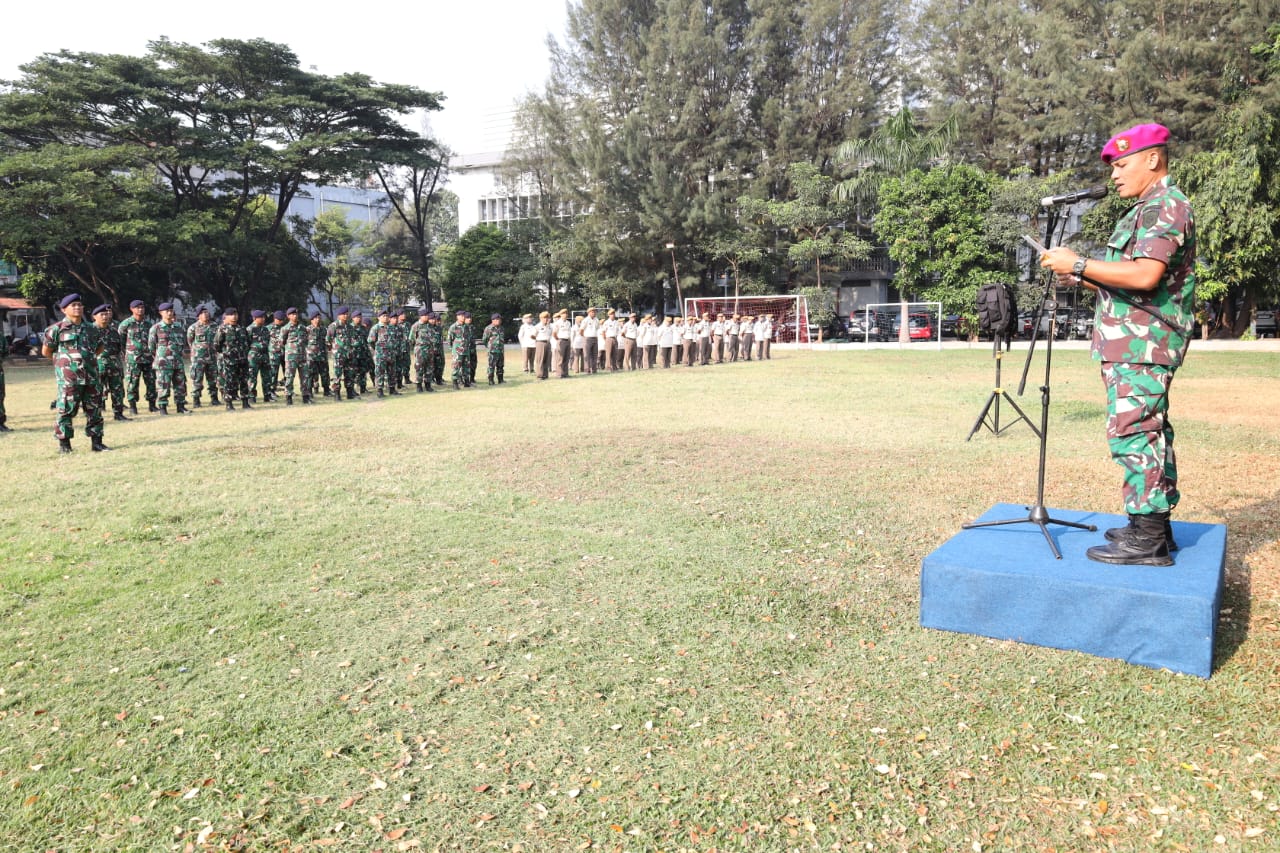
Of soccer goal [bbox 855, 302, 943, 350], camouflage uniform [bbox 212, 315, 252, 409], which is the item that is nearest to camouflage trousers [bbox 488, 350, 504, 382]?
camouflage uniform [bbox 212, 315, 252, 409]

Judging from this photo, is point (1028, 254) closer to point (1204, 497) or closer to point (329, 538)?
point (1204, 497)

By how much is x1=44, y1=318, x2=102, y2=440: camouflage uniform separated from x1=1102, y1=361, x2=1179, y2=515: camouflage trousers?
10.1 metres

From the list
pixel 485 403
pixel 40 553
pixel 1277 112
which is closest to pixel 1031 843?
pixel 40 553

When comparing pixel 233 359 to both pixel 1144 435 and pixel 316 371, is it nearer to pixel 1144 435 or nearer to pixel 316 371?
pixel 316 371

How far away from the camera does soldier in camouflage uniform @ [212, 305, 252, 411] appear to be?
45.8 feet

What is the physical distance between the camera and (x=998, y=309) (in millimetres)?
6109

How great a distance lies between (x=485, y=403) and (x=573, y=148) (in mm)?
26664

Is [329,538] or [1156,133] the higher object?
[1156,133]

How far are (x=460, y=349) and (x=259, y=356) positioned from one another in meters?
4.05

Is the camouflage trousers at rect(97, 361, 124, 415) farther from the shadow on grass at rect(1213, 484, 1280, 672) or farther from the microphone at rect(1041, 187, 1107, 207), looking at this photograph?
the shadow on grass at rect(1213, 484, 1280, 672)

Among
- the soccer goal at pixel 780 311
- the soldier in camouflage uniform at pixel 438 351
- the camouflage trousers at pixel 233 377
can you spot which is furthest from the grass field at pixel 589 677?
the soccer goal at pixel 780 311

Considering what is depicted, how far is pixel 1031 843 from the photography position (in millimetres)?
2439

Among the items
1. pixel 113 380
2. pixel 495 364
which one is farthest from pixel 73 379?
pixel 495 364

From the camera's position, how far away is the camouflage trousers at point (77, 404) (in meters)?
9.29
